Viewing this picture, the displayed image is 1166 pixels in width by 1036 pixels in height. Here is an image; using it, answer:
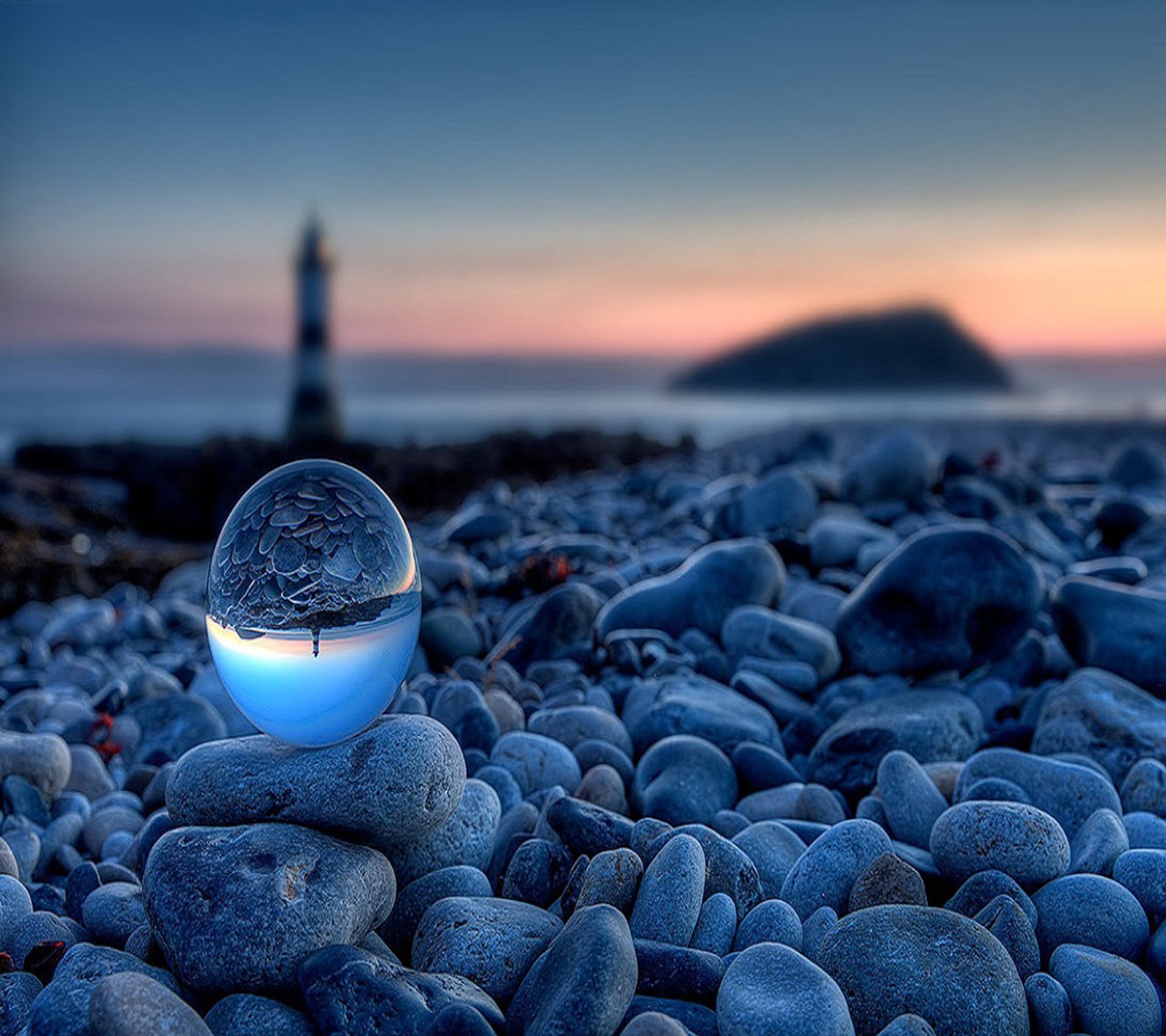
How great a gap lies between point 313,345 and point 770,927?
30.7m

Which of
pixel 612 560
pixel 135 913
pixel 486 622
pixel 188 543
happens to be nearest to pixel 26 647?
pixel 486 622

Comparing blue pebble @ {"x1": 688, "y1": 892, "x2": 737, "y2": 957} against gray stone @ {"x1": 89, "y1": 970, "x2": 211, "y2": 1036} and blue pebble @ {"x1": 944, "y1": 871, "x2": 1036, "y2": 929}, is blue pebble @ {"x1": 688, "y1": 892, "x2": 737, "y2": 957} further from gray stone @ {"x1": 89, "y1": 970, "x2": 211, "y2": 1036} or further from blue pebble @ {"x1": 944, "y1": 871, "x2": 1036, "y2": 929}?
gray stone @ {"x1": 89, "y1": 970, "x2": 211, "y2": 1036}

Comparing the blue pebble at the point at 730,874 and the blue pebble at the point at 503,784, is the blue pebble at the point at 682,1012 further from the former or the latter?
the blue pebble at the point at 503,784

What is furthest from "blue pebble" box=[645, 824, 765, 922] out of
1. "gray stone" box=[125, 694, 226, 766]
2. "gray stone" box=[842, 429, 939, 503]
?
"gray stone" box=[842, 429, 939, 503]

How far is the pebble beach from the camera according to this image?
207cm

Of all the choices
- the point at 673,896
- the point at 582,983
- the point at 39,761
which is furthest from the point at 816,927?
the point at 39,761

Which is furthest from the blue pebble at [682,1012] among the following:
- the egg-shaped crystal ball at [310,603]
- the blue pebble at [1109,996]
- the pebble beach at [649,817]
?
the egg-shaped crystal ball at [310,603]

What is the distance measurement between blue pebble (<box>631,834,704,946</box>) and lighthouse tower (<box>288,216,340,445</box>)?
28.6 meters

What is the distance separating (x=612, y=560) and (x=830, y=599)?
1.60 meters

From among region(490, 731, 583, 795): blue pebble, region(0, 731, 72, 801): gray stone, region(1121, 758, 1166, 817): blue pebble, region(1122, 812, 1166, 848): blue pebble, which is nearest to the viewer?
region(1122, 812, 1166, 848): blue pebble

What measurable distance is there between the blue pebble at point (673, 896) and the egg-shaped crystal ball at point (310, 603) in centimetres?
78

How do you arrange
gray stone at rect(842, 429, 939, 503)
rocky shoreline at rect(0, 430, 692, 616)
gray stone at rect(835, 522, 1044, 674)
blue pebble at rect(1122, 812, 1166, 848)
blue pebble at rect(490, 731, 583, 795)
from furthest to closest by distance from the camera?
rocky shoreline at rect(0, 430, 692, 616)
gray stone at rect(842, 429, 939, 503)
gray stone at rect(835, 522, 1044, 674)
blue pebble at rect(490, 731, 583, 795)
blue pebble at rect(1122, 812, 1166, 848)

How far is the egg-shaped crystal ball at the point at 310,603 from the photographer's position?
2.37m

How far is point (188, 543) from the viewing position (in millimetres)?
17594
